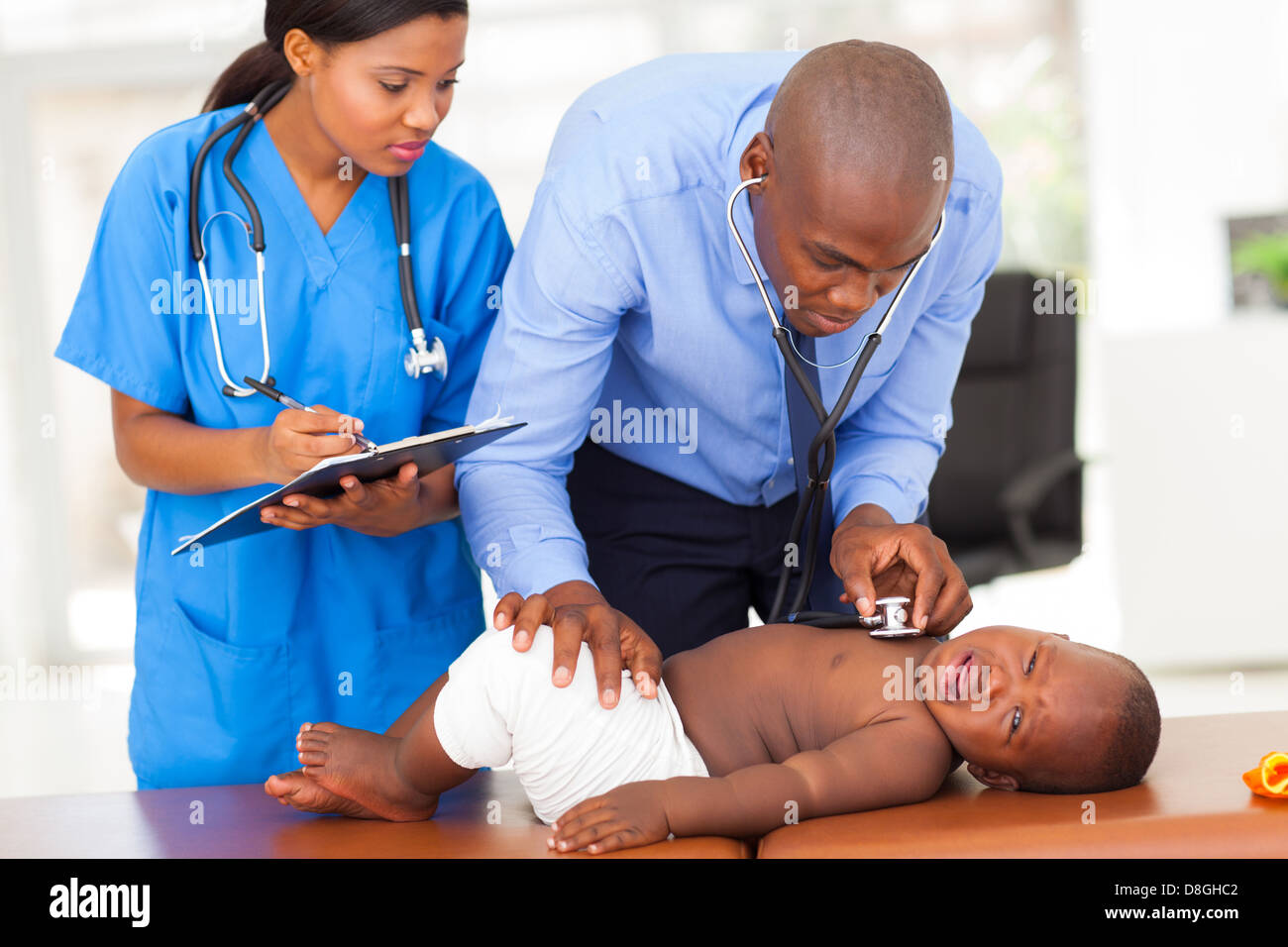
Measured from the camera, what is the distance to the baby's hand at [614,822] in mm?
1098

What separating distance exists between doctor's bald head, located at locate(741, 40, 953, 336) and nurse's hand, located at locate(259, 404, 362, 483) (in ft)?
1.68

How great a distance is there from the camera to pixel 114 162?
473 cm

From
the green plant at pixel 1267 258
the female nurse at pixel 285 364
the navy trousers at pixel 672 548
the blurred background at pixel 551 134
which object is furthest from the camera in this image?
the blurred background at pixel 551 134

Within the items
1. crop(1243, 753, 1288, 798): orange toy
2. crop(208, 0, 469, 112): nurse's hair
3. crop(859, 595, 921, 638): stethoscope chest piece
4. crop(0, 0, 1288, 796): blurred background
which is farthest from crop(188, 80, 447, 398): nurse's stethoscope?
crop(0, 0, 1288, 796): blurred background

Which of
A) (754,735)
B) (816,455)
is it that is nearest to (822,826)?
(754,735)

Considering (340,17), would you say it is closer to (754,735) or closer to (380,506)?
(380,506)

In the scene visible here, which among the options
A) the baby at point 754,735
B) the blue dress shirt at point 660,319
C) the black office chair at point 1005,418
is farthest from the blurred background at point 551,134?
the baby at point 754,735

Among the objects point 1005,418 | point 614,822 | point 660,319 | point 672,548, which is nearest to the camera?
point 614,822

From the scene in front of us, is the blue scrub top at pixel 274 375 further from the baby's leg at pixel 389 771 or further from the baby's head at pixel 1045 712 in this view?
the baby's head at pixel 1045 712

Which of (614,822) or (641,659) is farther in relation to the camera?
(641,659)

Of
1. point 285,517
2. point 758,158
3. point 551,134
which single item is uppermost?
point 551,134

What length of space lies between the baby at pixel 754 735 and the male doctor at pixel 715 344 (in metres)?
0.06

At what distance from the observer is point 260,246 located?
4.96 feet

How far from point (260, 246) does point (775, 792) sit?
3.01 feet
